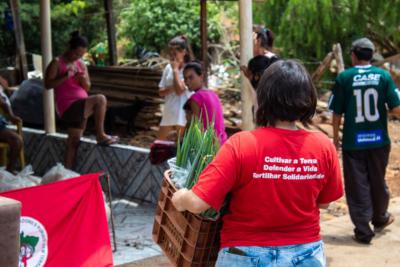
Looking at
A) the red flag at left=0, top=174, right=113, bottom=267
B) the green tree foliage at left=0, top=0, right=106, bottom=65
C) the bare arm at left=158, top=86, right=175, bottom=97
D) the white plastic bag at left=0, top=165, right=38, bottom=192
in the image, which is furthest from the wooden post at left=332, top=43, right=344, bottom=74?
the green tree foliage at left=0, top=0, right=106, bottom=65

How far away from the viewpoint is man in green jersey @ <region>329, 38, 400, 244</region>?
6.10 metres

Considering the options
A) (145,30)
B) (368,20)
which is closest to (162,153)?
(368,20)

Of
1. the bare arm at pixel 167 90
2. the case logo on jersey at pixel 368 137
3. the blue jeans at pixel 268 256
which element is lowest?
the case logo on jersey at pixel 368 137

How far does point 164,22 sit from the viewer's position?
18.3 metres

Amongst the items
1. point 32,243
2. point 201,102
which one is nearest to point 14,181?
point 32,243

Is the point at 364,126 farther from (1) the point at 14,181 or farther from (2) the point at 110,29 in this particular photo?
(2) the point at 110,29

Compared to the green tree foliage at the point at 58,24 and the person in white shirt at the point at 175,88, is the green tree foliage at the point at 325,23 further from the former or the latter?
the green tree foliage at the point at 58,24

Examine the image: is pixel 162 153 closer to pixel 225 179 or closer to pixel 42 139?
pixel 42 139

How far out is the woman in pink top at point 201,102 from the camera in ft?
19.3

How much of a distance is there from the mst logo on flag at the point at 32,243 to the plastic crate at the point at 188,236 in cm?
157

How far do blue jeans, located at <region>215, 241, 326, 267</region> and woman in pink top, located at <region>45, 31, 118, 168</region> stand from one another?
5292 millimetres

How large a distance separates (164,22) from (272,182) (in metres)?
15.8

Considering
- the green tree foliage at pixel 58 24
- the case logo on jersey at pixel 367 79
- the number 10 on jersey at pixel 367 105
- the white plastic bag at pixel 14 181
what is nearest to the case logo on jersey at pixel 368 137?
the number 10 on jersey at pixel 367 105

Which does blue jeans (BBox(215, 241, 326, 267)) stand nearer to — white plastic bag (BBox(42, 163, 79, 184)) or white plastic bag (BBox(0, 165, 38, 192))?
white plastic bag (BBox(0, 165, 38, 192))
